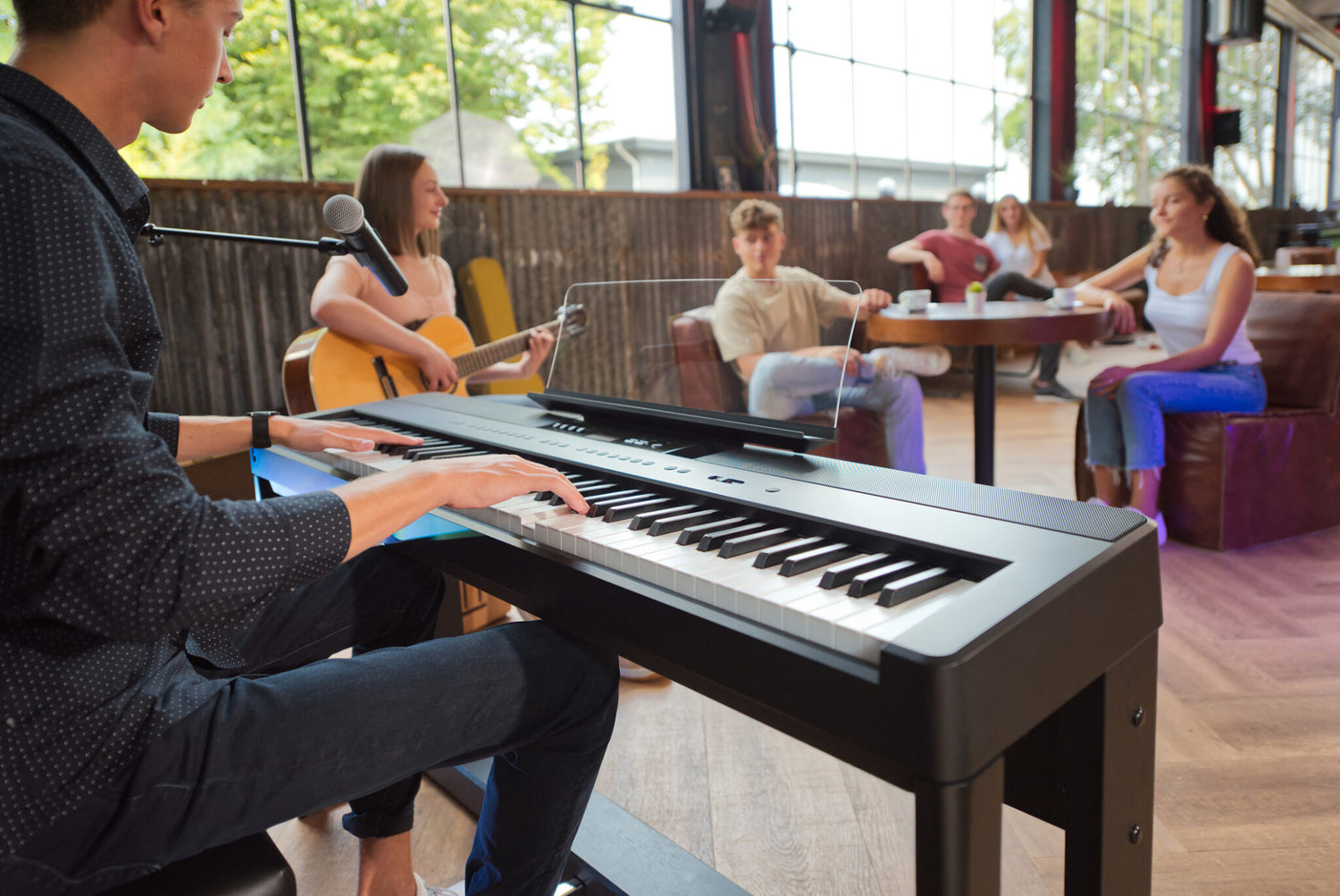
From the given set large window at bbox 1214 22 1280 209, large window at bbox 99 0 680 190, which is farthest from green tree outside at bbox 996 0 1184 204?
large window at bbox 99 0 680 190

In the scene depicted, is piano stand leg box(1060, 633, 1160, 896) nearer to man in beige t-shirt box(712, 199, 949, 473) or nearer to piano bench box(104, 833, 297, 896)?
man in beige t-shirt box(712, 199, 949, 473)

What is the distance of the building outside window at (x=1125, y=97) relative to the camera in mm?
9680

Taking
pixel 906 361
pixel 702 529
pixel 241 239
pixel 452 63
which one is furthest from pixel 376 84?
pixel 702 529

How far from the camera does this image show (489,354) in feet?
10.3

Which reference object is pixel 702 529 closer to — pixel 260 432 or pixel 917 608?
pixel 917 608

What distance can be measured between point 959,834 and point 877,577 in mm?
217

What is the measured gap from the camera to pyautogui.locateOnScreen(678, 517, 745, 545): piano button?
0.93m

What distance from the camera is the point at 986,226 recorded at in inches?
336

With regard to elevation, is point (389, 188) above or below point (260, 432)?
above

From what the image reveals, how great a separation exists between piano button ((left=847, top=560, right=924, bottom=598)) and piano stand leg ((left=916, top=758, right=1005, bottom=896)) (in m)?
A: 0.17

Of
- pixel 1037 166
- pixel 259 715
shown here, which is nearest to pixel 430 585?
pixel 259 715

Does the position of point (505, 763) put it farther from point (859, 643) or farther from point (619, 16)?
point (619, 16)

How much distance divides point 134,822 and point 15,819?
0.09 metres

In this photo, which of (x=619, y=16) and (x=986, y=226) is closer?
(x=619, y=16)
